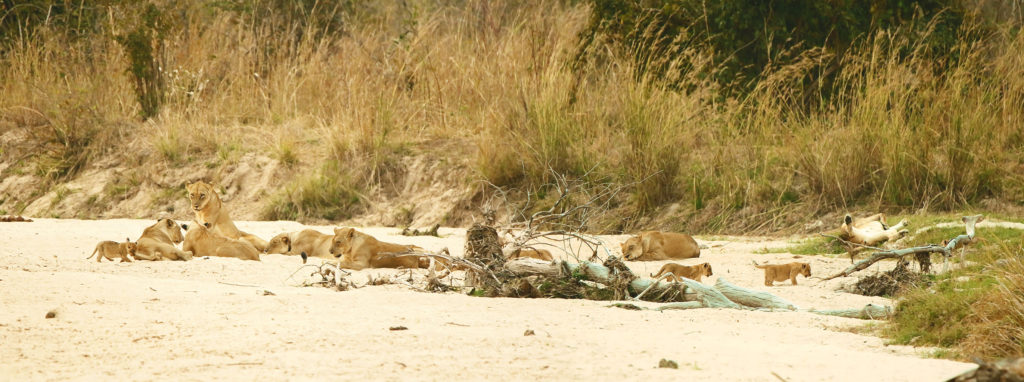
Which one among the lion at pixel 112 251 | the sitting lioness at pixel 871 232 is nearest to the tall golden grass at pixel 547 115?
the sitting lioness at pixel 871 232

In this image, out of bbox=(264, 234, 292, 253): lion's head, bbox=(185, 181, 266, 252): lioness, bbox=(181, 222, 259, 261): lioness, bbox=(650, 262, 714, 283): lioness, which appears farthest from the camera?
bbox=(185, 181, 266, 252): lioness

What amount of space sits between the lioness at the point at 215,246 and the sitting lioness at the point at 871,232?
Result: 4.40m

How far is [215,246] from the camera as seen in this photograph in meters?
8.29

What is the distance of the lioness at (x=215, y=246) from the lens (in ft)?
27.0

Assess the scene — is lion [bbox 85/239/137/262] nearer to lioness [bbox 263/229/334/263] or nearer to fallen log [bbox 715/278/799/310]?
lioness [bbox 263/229/334/263]

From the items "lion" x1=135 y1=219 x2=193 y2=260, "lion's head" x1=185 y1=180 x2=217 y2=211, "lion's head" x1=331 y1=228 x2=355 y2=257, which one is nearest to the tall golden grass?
"lion's head" x1=185 y1=180 x2=217 y2=211

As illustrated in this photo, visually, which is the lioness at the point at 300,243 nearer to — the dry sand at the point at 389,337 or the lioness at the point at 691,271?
the dry sand at the point at 389,337

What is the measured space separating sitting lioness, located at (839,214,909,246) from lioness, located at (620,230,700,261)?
1185 millimetres

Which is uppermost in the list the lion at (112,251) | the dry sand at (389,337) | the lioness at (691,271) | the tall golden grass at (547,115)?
the dry sand at (389,337)

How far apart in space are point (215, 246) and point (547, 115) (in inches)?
174

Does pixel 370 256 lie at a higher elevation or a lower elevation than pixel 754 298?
lower

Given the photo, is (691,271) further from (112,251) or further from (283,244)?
(112,251)

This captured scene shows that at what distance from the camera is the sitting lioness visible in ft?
28.5

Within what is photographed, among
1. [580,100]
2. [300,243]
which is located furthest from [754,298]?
[580,100]
